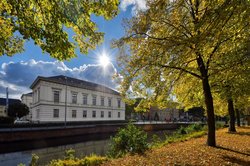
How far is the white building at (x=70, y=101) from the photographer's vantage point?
45.7m

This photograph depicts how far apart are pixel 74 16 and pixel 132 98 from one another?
25.6ft

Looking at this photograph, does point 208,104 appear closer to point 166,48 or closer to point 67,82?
point 166,48

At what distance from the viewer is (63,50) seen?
6.27 meters

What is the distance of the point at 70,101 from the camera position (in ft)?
166

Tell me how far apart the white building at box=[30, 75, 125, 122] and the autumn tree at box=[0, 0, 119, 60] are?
125 feet

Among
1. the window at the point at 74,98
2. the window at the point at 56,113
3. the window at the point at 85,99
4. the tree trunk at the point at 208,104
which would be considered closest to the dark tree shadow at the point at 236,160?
the tree trunk at the point at 208,104

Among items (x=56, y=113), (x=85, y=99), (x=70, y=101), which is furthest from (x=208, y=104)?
(x=85, y=99)

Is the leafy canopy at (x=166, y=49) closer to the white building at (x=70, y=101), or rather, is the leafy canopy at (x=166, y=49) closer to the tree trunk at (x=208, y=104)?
the tree trunk at (x=208, y=104)

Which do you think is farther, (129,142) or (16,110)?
(16,110)

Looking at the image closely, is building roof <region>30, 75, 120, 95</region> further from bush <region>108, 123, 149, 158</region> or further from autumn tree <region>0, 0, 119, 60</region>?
autumn tree <region>0, 0, 119, 60</region>

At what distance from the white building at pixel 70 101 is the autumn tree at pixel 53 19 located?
125 ft

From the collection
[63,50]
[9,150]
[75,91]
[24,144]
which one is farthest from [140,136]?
[75,91]

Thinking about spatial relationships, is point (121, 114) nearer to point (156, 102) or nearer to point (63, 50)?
point (156, 102)

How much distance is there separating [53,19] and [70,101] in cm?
4621
